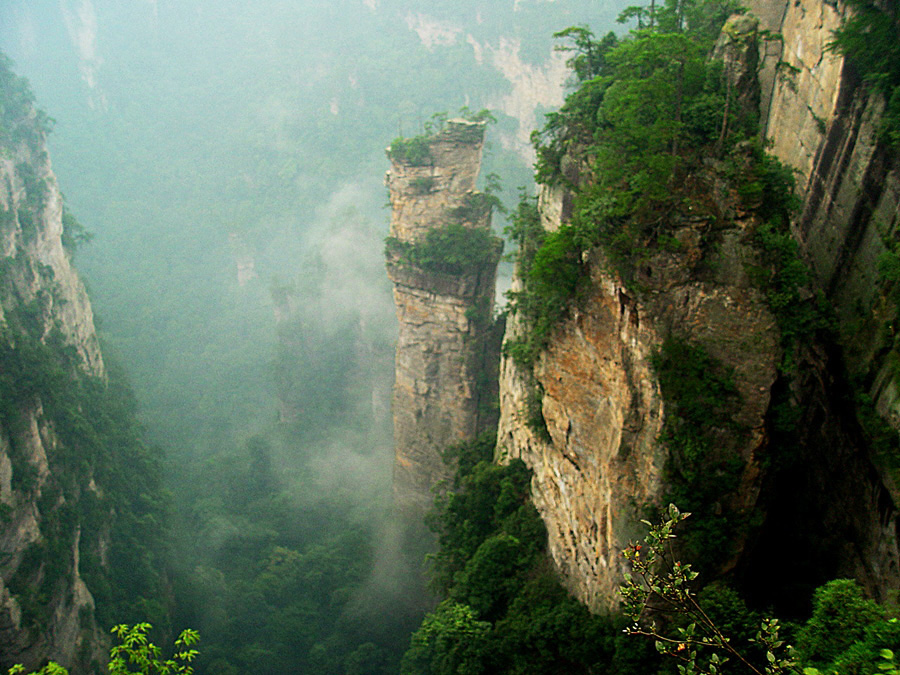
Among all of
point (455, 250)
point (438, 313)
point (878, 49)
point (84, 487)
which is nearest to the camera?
point (878, 49)

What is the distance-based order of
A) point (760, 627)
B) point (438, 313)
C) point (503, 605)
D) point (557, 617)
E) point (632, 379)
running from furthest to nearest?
1. point (438, 313)
2. point (503, 605)
3. point (557, 617)
4. point (632, 379)
5. point (760, 627)

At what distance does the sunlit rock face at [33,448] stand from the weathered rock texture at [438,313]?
1258 centimetres

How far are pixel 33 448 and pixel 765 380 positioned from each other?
65.0ft

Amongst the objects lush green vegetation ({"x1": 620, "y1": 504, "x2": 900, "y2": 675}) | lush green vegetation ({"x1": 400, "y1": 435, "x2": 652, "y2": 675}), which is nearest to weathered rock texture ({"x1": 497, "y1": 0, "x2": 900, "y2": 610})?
lush green vegetation ({"x1": 400, "y1": 435, "x2": 652, "y2": 675})

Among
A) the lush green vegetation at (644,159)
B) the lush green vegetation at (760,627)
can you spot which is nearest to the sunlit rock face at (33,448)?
the lush green vegetation at (644,159)

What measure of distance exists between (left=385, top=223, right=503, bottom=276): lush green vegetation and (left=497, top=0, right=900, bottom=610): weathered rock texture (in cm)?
1073

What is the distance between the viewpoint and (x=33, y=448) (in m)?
19.9

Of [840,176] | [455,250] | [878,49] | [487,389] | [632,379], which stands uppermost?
[455,250]

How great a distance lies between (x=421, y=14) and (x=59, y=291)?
5090cm

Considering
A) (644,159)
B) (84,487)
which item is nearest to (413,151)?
(644,159)

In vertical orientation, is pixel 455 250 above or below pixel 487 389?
above

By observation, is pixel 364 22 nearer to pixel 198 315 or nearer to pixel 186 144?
pixel 186 144

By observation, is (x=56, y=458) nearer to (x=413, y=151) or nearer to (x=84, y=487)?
(x=84, y=487)

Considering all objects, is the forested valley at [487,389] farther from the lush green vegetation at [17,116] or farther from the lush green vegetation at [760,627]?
the lush green vegetation at [17,116]
